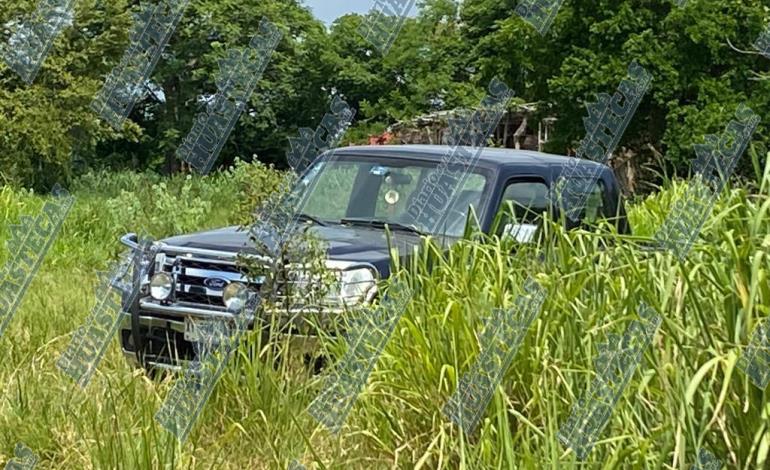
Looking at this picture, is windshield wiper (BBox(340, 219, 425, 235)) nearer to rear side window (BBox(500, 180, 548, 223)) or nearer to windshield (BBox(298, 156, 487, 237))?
windshield (BBox(298, 156, 487, 237))

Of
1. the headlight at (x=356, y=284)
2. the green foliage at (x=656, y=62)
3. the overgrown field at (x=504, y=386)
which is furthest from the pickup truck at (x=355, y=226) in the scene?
the green foliage at (x=656, y=62)

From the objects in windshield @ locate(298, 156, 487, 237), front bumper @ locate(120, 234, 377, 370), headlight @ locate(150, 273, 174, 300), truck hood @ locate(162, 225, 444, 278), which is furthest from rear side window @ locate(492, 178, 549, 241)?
headlight @ locate(150, 273, 174, 300)

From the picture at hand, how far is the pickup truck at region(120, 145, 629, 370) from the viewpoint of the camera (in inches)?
177

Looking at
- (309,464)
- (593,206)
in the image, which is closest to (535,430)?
(309,464)

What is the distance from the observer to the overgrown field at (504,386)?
2.74 m

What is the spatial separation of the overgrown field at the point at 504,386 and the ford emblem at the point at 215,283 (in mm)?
350

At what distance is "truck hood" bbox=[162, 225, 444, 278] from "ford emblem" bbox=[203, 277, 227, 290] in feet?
0.51

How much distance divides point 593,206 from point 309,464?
3.12m

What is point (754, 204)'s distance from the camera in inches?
121

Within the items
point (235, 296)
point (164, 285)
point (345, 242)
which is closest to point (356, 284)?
point (345, 242)

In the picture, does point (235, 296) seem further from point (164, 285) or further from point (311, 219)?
point (311, 219)

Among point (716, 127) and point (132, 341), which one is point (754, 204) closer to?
point (132, 341)

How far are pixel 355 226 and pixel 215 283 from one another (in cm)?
96

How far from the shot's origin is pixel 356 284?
4.46 meters
